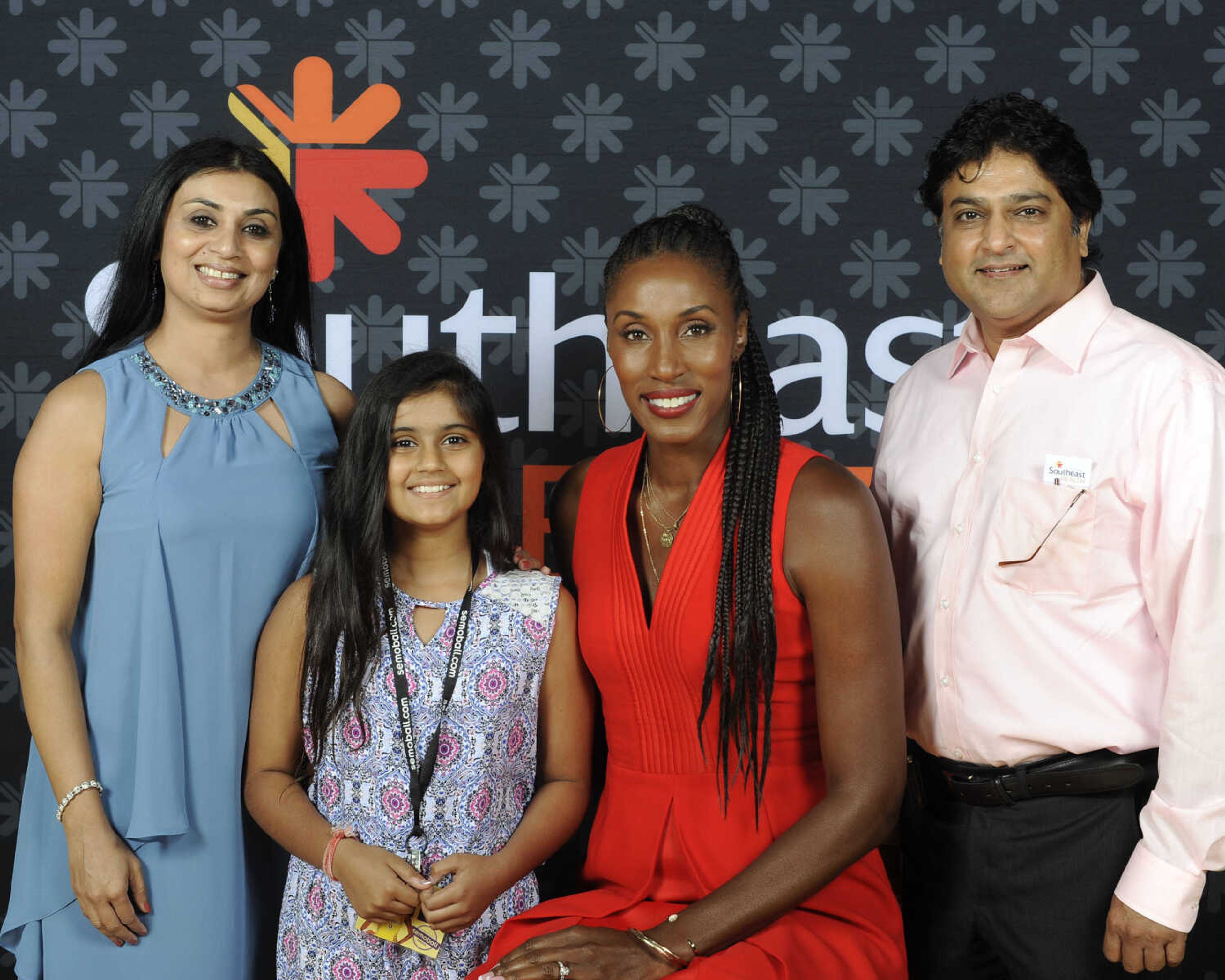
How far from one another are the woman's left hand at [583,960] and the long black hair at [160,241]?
128 centimetres

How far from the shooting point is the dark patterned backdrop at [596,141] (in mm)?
2943

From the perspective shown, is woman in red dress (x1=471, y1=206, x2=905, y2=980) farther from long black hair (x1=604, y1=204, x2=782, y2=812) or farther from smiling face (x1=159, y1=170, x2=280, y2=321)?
smiling face (x1=159, y1=170, x2=280, y2=321)

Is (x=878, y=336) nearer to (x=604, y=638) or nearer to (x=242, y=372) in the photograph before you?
(x=604, y=638)

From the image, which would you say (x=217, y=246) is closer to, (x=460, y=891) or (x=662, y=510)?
(x=662, y=510)

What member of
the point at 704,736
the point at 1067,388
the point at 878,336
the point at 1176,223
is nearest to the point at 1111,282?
the point at 1176,223

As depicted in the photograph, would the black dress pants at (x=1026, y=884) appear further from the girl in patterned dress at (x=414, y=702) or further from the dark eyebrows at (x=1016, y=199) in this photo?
the dark eyebrows at (x=1016, y=199)

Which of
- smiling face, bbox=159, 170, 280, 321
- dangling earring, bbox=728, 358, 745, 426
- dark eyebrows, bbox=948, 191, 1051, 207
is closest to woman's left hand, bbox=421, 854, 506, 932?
dangling earring, bbox=728, 358, 745, 426

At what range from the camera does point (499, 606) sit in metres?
2.03

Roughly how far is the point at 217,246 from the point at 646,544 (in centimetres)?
93

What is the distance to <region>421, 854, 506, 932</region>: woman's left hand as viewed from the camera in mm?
1798

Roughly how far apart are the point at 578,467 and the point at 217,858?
95cm

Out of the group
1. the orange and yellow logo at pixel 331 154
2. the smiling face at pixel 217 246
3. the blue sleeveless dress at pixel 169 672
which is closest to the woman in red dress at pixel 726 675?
the blue sleeveless dress at pixel 169 672

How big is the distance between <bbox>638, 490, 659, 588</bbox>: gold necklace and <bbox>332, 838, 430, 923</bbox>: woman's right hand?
1.99ft

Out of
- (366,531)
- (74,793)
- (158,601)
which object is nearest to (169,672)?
(158,601)
